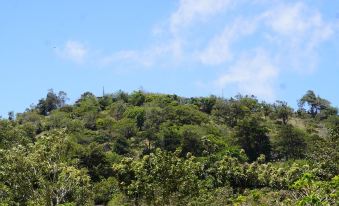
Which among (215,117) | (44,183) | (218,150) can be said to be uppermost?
(215,117)

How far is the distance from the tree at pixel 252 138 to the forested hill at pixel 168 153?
162 mm

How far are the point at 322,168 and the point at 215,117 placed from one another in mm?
67530

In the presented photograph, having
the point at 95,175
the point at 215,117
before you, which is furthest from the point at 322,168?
the point at 215,117

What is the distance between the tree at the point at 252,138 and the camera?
83562 mm

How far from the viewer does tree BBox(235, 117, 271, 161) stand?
83562 millimetres

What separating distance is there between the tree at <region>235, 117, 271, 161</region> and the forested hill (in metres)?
0.16

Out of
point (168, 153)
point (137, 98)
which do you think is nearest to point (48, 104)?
point (137, 98)

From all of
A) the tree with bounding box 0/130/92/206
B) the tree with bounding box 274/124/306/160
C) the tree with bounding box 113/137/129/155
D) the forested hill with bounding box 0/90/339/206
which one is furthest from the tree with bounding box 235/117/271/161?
the tree with bounding box 0/130/92/206

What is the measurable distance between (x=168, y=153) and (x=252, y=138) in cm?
5476

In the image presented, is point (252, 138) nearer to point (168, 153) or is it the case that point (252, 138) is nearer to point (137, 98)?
point (137, 98)

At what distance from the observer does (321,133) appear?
323 feet

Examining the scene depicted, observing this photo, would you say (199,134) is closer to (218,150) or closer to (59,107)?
(218,150)

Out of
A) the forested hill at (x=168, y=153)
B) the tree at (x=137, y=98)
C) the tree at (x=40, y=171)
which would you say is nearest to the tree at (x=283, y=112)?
the forested hill at (x=168, y=153)

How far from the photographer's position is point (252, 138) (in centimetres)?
8406
